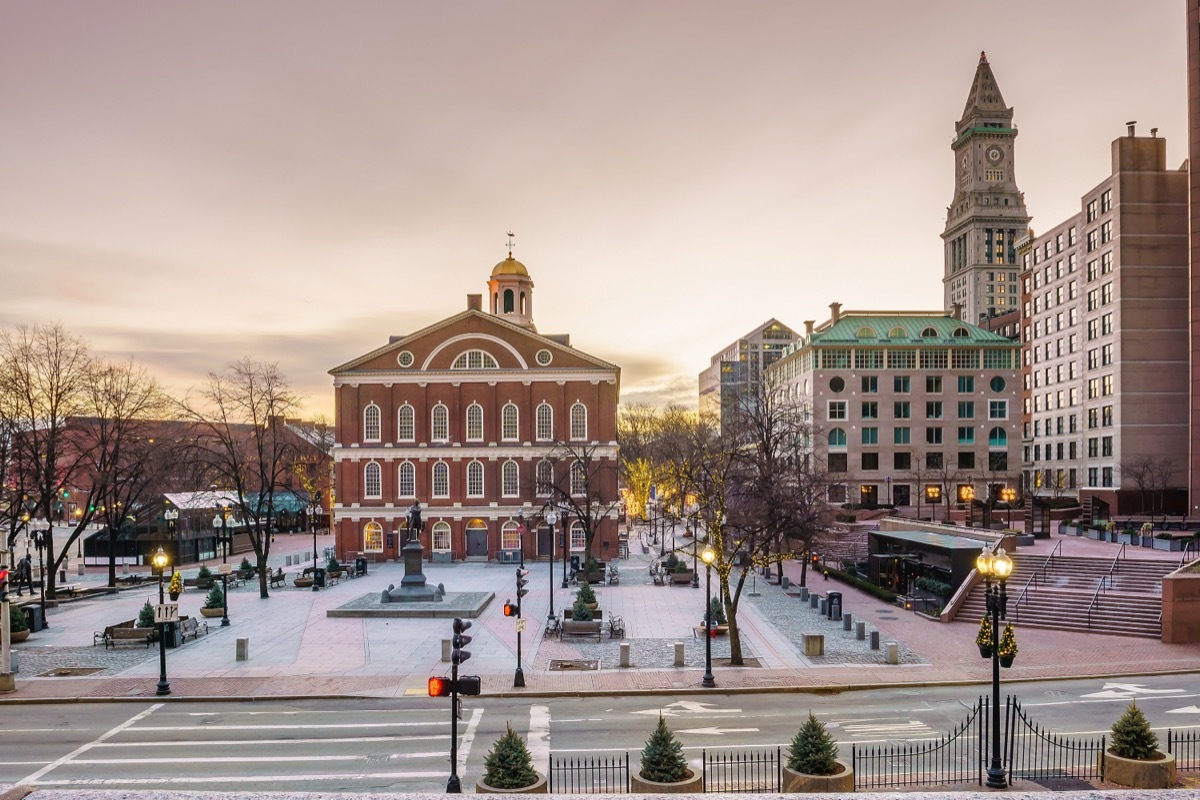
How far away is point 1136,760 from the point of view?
13.8 metres

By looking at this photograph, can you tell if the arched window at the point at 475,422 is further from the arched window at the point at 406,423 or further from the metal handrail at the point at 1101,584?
the metal handrail at the point at 1101,584

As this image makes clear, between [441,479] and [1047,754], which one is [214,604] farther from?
[1047,754]

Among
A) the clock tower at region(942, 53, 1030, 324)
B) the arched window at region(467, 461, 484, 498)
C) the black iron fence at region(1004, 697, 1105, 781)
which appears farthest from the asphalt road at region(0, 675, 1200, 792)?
the clock tower at region(942, 53, 1030, 324)

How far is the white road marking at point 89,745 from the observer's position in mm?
16312

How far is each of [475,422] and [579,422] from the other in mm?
8067

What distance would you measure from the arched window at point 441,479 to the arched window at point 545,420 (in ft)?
25.0

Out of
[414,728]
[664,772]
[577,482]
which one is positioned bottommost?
[414,728]

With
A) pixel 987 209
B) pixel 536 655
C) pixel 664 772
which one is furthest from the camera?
pixel 987 209

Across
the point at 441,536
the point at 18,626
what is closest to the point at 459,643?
the point at 18,626

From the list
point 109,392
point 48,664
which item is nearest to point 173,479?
point 109,392

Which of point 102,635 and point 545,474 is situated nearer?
point 102,635

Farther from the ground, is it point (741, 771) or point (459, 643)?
point (459, 643)

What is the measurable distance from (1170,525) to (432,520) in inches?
2068

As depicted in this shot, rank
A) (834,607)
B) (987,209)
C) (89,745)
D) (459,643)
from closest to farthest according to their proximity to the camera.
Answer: (459,643)
(89,745)
(834,607)
(987,209)
